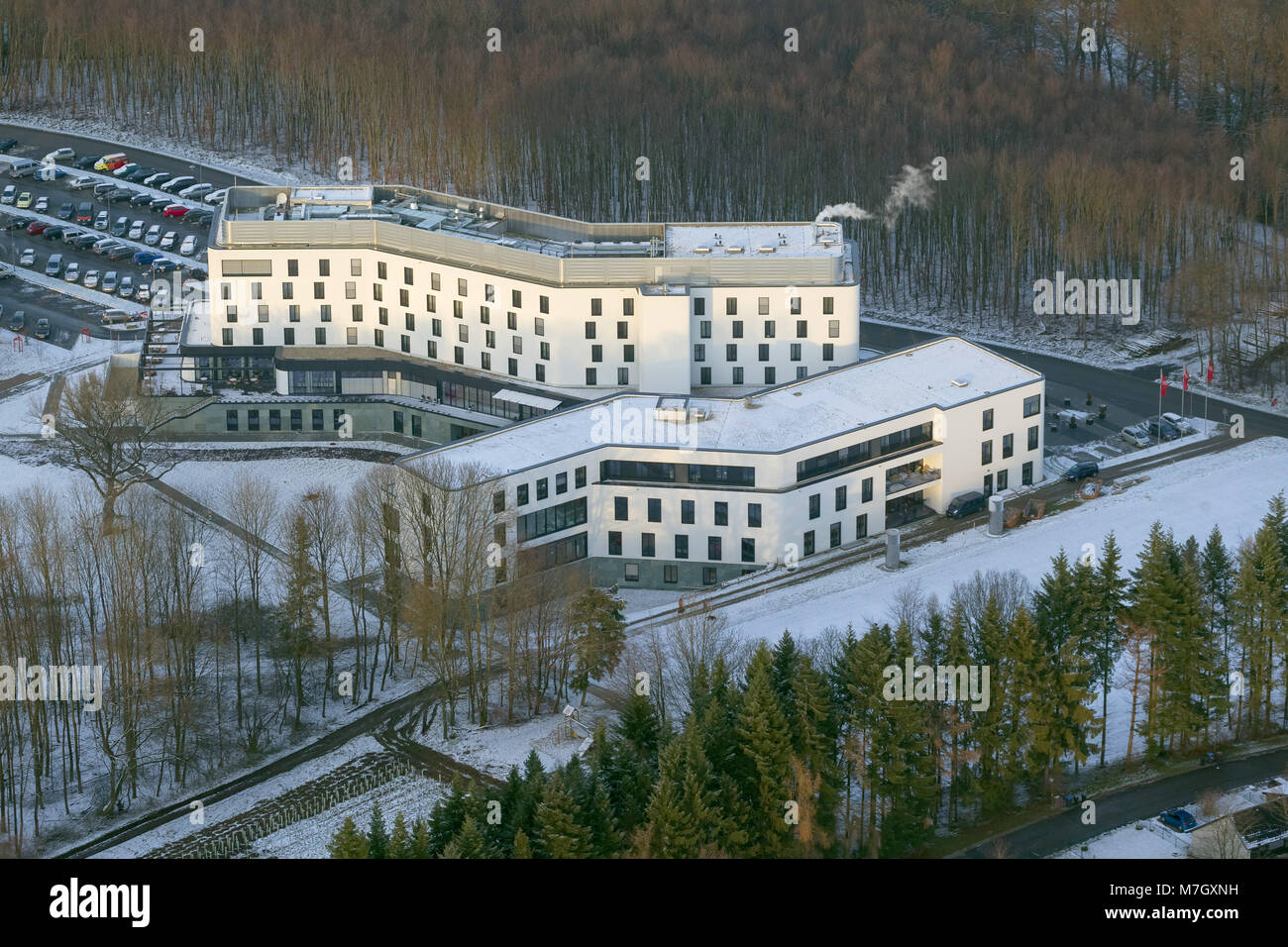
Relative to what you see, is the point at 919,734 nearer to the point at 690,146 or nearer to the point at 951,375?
the point at 951,375

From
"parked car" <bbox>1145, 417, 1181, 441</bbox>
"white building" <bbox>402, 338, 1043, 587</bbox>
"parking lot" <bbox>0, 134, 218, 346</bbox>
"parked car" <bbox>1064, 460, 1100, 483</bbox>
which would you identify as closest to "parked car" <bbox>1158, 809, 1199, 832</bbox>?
"white building" <bbox>402, 338, 1043, 587</bbox>

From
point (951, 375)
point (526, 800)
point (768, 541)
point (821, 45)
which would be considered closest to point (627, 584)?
point (768, 541)

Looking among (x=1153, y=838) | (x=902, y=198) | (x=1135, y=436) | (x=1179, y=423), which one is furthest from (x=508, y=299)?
(x=1153, y=838)

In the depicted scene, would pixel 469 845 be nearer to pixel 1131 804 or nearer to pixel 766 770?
pixel 766 770

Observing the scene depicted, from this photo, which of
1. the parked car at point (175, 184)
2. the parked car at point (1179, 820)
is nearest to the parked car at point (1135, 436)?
the parked car at point (1179, 820)

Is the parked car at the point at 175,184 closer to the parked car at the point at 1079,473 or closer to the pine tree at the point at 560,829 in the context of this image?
the parked car at the point at 1079,473

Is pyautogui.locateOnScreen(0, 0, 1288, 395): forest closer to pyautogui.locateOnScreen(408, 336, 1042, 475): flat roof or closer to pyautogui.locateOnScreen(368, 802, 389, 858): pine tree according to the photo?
pyautogui.locateOnScreen(408, 336, 1042, 475): flat roof
